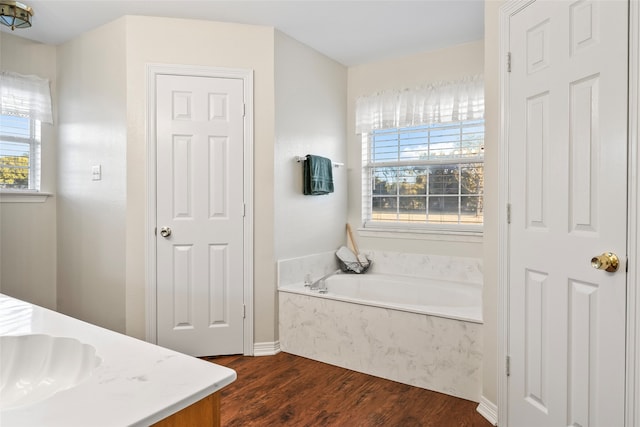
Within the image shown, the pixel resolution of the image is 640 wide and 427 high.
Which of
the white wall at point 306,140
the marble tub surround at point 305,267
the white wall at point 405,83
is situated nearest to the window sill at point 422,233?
the white wall at point 405,83

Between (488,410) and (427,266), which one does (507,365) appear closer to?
(488,410)

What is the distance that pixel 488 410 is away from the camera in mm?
2189

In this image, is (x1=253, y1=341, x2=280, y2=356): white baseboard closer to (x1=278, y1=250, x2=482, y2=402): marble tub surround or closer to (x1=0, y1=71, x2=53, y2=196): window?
(x1=278, y1=250, x2=482, y2=402): marble tub surround

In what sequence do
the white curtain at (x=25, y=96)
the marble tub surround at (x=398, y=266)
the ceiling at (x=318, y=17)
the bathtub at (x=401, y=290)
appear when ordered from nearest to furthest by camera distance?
1. the ceiling at (x=318, y=17)
2. the bathtub at (x=401, y=290)
3. the white curtain at (x=25, y=96)
4. the marble tub surround at (x=398, y=266)

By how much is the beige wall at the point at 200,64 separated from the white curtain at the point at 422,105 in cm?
114

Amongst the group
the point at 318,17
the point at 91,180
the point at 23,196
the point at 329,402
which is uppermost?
the point at 318,17

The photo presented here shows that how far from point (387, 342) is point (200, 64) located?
7.63 ft

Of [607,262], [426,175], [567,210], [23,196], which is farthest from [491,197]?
[23,196]

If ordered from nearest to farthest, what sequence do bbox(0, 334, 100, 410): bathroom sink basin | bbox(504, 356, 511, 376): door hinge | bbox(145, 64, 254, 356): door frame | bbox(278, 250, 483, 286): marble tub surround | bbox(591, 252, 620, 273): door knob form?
1. bbox(0, 334, 100, 410): bathroom sink basin
2. bbox(591, 252, 620, 273): door knob
3. bbox(504, 356, 511, 376): door hinge
4. bbox(145, 64, 254, 356): door frame
5. bbox(278, 250, 483, 286): marble tub surround

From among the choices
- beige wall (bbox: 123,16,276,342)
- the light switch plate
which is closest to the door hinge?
beige wall (bbox: 123,16,276,342)

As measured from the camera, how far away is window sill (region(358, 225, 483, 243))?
3408mm

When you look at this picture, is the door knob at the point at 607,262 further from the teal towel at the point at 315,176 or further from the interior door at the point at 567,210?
the teal towel at the point at 315,176

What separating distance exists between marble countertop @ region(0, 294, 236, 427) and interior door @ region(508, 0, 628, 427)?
1411mm

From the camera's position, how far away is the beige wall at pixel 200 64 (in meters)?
2.91
